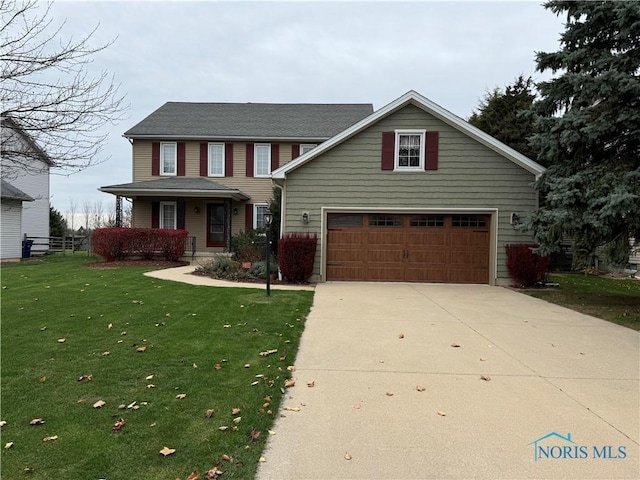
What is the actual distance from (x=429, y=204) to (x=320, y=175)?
352 centimetres

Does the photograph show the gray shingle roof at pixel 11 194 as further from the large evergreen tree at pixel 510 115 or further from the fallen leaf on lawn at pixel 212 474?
the large evergreen tree at pixel 510 115

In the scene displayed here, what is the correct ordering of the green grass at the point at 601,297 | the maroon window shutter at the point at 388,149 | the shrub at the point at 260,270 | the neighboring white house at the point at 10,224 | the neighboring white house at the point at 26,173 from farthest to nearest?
the neighboring white house at the point at 10,224 < the maroon window shutter at the point at 388,149 < the shrub at the point at 260,270 < the green grass at the point at 601,297 < the neighboring white house at the point at 26,173

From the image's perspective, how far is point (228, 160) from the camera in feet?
64.1

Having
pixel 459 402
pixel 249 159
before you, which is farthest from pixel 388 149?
pixel 459 402

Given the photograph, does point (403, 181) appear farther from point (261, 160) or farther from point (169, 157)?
point (169, 157)

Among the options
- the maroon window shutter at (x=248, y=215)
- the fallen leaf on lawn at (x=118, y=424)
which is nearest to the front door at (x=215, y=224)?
the maroon window shutter at (x=248, y=215)

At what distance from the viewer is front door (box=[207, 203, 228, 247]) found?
18891mm

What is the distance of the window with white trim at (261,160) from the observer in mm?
19516

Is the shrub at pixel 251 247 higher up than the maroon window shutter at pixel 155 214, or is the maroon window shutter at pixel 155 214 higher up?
the maroon window shutter at pixel 155 214

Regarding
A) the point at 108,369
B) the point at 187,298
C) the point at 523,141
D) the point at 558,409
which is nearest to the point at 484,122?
the point at 523,141

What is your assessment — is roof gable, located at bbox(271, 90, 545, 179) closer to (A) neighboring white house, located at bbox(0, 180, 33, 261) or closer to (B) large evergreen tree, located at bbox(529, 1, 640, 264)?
(B) large evergreen tree, located at bbox(529, 1, 640, 264)

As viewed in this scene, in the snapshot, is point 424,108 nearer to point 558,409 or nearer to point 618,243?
point 618,243

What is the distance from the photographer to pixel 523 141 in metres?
18.4

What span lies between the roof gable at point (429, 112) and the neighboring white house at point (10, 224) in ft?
44.3
